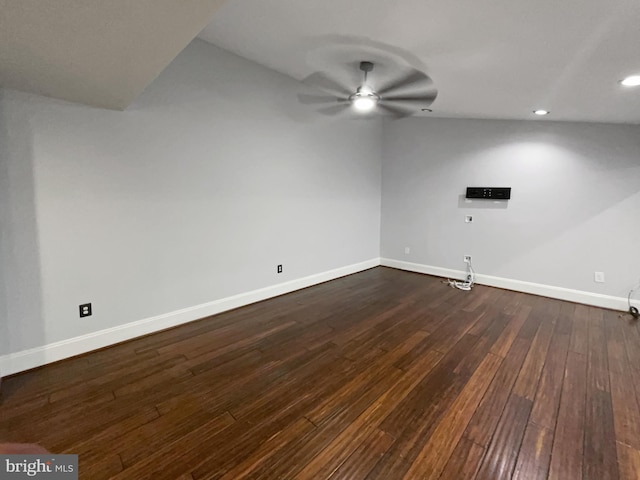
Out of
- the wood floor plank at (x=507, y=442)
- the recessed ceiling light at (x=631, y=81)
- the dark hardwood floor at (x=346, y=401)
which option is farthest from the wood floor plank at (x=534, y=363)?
the recessed ceiling light at (x=631, y=81)

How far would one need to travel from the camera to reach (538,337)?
119 inches

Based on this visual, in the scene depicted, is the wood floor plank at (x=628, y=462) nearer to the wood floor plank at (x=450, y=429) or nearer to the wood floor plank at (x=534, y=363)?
the wood floor plank at (x=534, y=363)

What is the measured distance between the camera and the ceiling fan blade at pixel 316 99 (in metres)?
4.08

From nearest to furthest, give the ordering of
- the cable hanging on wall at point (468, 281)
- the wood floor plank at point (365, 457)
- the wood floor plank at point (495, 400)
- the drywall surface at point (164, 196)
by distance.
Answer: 1. the wood floor plank at point (365, 457)
2. the wood floor plank at point (495, 400)
3. the drywall surface at point (164, 196)
4. the cable hanging on wall at point (468, 281)

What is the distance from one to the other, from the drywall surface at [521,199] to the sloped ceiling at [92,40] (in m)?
4.30

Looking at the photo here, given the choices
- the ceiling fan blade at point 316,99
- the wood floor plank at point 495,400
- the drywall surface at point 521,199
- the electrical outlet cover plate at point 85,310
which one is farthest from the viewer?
the ceiling fan blade at point 316,99

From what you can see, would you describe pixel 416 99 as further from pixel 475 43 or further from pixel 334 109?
pixel 475 43

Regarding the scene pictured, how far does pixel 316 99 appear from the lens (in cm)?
425

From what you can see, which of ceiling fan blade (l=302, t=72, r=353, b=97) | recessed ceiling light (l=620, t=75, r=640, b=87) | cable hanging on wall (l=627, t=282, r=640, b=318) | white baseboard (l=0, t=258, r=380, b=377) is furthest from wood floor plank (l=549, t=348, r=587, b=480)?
ceiling fan blade (l=302, t=72, r=353, b=97)

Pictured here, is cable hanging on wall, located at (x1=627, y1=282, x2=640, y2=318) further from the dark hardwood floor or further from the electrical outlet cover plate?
the electrical outlet cover plate

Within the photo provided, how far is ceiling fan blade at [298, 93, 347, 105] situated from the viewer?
13.4 ft

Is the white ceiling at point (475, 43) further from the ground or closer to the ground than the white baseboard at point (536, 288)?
further from the ground

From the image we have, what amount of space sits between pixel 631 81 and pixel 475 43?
4.28ft

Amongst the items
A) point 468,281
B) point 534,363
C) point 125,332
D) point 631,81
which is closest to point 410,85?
point 631,81
